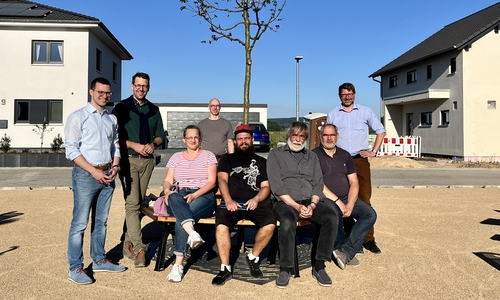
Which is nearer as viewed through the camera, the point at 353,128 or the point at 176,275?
the point at 176,275

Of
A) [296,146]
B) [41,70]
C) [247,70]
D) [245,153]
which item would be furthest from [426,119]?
[245,153]

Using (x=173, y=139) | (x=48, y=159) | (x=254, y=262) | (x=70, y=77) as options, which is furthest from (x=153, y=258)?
(x=173, y=139)

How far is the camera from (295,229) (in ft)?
15.0

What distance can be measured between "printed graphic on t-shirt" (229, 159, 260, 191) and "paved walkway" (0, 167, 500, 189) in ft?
24.1

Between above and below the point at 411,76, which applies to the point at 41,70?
below

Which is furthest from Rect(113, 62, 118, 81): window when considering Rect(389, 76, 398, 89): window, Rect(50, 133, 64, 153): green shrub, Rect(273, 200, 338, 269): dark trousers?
Rect(273, 200, 338, 269): dark trousers

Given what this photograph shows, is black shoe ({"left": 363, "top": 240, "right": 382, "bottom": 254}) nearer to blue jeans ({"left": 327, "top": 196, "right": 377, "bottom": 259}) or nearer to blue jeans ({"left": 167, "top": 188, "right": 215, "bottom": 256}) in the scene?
blue jeans ({"left": 327, "top": 196, "right": 377, "bottom": 259})

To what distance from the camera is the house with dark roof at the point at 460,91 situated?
21.8 meters

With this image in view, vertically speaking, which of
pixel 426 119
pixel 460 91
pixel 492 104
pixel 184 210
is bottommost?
pixel 184 210

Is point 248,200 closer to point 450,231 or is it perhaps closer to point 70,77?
point 450,231

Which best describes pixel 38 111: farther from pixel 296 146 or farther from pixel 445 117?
pixel 445 117

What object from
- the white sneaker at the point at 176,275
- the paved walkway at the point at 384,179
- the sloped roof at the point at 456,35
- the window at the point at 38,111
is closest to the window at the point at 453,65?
the sloped roof at the point at 456,35

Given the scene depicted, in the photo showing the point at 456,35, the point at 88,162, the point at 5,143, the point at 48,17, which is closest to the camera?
the point at 88,162

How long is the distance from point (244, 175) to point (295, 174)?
57 centimetres
